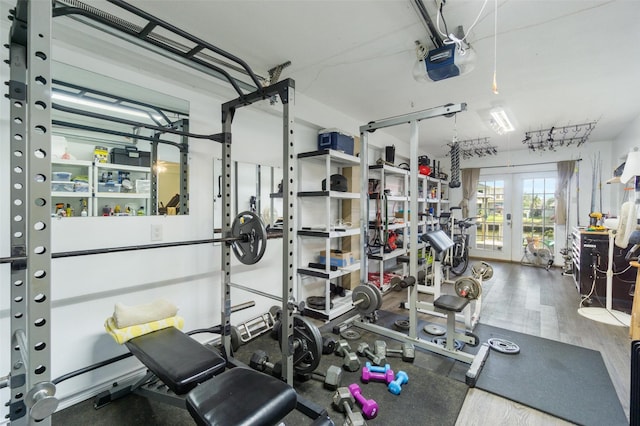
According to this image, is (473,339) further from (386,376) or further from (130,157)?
(130,157)

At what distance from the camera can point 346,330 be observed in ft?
9.09

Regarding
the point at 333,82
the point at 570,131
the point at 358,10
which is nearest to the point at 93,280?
the point at 358,10

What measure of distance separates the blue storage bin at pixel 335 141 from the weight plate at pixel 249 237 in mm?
1668

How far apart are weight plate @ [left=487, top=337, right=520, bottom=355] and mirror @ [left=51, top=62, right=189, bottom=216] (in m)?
2.87

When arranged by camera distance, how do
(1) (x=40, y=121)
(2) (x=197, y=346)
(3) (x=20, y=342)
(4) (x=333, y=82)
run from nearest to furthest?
1. (1) (x=40, y=121)
2. (3) (x=20, y=342)
3. (2) (x=197, y=346)
4. (4) (x=333, y=82)

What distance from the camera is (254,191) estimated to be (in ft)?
9.00

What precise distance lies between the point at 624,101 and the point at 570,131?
4.61ft

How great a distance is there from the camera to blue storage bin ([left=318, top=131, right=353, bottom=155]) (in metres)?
3.29

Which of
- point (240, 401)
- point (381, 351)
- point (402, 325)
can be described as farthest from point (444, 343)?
point (240, 401)

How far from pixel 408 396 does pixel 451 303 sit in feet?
2.70

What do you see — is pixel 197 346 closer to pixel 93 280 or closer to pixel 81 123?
pixel 93 280

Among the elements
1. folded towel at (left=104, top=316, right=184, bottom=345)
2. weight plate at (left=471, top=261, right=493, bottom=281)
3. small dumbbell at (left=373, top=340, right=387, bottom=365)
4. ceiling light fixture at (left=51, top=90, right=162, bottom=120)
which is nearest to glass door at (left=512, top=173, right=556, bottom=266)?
weight plate at (left=471, top=261, right=493, bottom=281)

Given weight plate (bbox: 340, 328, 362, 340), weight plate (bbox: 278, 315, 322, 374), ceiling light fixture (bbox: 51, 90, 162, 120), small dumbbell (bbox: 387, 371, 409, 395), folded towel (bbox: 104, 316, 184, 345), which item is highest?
ceiling light fixture (bbox: 51, 90, 162, 120)

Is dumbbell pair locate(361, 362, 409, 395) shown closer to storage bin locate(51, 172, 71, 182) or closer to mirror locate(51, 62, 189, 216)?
mirror locate(51, 62, 189, 216)
